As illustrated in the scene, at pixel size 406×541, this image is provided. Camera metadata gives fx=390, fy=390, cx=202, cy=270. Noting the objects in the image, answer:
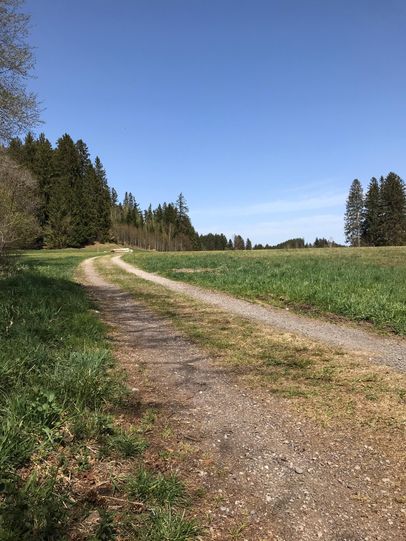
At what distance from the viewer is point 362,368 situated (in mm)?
6137

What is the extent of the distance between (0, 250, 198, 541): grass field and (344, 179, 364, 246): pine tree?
91.4m

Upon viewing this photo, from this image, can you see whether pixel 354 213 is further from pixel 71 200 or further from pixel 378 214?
pixel 71 200

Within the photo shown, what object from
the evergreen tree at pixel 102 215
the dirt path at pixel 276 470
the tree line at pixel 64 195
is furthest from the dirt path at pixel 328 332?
the evergreen tree at pixel 102 215

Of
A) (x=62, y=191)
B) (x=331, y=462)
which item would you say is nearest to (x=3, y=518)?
(x=331, y=462)

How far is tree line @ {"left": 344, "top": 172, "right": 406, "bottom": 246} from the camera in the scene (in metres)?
81.1

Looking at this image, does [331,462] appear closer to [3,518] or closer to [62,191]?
[3,518]

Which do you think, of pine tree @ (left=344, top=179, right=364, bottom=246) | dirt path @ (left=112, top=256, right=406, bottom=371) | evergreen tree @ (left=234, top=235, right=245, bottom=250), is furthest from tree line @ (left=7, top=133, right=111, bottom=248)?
evergreen tree @ (left=234, top=235, right=245, bottom=250)

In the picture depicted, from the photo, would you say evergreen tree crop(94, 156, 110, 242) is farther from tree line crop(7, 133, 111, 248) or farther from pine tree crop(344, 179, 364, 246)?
pine tree crop(344, 179, 364, 246)

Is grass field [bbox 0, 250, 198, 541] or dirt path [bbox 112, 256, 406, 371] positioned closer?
grass field [bbox 0, 250, 198, 541]

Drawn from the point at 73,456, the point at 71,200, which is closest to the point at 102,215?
the point at 71,200

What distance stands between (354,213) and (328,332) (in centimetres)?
8802

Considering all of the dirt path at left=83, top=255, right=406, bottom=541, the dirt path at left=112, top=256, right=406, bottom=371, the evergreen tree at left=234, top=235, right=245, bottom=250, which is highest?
A: the evergreen tree at left=234, top=235, right=245, bottom=250

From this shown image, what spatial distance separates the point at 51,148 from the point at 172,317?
85740mm

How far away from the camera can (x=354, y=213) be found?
89500 millimetres
